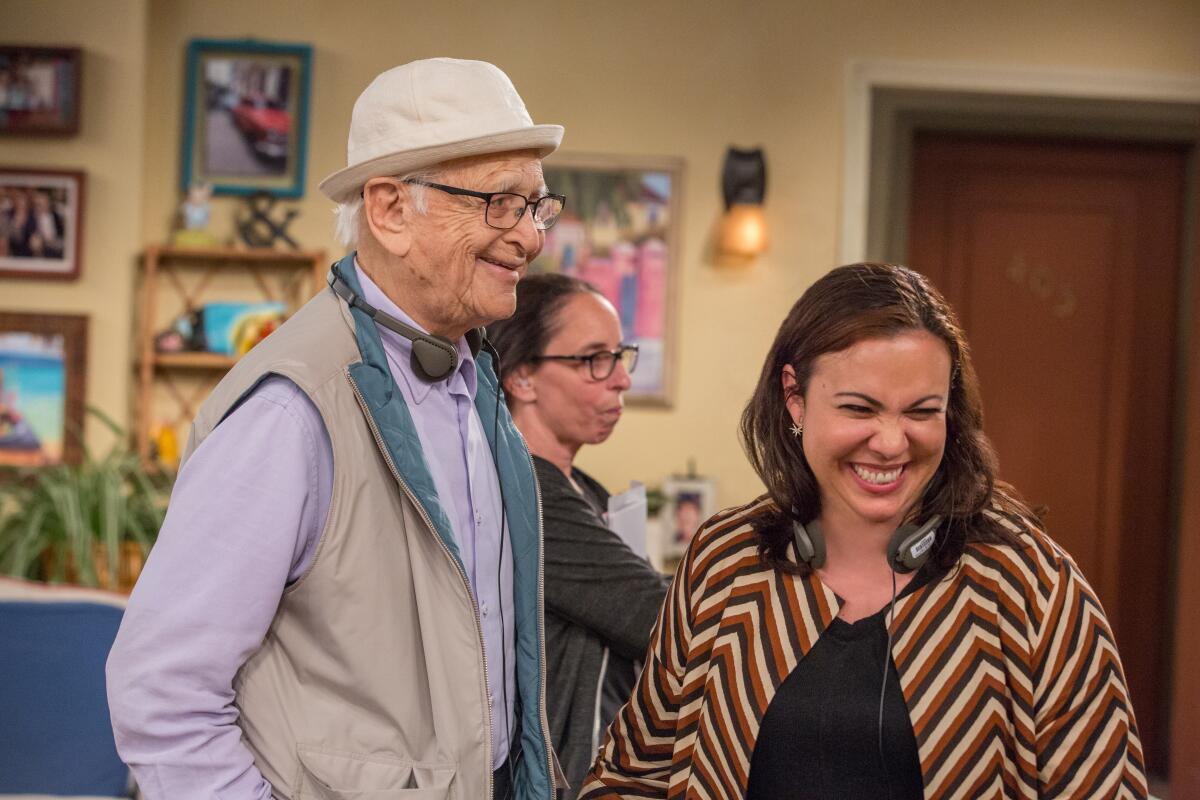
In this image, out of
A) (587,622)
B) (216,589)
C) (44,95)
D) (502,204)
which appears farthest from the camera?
(44,95)

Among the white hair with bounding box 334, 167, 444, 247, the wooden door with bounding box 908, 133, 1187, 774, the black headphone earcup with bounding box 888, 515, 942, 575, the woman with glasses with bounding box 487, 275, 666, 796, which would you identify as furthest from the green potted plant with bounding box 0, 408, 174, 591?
the wooden door with bounding box 908, 133, 1187, 774

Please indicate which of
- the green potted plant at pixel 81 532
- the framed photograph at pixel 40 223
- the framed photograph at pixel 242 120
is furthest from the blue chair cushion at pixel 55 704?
the framed photograph at pixel 242 120

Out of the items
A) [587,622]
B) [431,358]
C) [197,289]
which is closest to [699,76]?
[197,289]

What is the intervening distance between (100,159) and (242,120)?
0.49 m

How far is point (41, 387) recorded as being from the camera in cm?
435

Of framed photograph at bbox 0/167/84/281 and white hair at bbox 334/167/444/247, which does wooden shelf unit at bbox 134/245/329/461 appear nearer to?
framed photograph at bbox 0/167/84/281

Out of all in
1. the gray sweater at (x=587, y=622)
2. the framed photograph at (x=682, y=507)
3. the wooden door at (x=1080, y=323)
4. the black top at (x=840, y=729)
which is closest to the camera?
the black top at (x=840, y=729)

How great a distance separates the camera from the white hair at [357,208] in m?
1.38

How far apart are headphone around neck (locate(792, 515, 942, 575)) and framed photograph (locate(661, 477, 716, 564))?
2.85 m

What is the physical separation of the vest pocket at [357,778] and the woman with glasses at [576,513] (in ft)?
1.60

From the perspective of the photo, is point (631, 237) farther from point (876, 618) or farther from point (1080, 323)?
point (876, 618)

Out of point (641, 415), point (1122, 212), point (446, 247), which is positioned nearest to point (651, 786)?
point (446, 247)

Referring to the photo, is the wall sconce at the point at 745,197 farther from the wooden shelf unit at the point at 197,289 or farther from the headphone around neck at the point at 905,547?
the headphone around neck at the point at 905,547

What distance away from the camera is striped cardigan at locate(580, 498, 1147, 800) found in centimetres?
133
